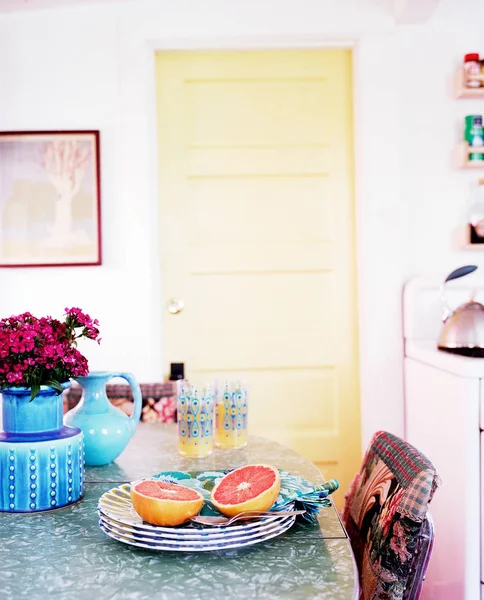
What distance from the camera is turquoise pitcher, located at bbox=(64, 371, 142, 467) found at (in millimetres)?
1494

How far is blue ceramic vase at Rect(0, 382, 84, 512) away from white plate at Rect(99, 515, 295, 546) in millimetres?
208

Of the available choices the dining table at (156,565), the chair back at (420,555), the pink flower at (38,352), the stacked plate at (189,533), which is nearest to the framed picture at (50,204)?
the pink flower at (38,352)

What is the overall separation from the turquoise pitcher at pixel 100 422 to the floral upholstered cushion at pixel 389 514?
54 centimetres

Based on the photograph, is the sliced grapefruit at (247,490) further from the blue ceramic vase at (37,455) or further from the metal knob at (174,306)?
the metal knob at (174,306)

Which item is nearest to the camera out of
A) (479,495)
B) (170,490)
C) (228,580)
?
(228,580)

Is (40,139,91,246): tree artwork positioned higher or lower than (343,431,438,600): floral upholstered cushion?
higher

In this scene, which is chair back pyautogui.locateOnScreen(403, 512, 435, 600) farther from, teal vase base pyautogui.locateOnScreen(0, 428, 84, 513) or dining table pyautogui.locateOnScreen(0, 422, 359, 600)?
teal vase base pyautogui.locateOnScreen(0, 428, 84, 513)

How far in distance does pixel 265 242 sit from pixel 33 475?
1.68 m

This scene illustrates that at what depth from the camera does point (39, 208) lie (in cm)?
261

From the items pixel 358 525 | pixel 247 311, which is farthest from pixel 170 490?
pixel 247 311

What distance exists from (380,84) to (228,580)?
2184 millimetres

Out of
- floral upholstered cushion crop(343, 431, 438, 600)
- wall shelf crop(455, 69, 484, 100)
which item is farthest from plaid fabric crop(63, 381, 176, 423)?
wall shelf crop(455, 69, 484, 100)

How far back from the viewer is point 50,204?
260cm

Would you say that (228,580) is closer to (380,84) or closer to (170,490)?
(170,490)
